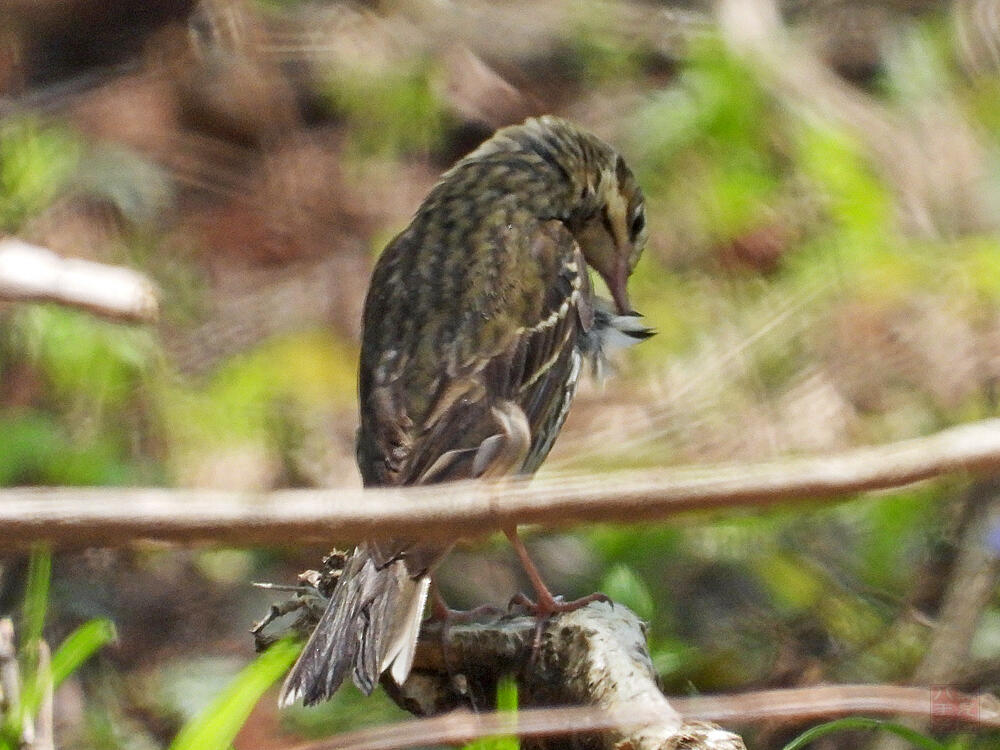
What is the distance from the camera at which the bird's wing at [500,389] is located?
2574 millimetres

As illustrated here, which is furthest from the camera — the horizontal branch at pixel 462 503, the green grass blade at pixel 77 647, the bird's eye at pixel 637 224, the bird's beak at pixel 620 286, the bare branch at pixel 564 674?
the bird's eye at pixel 637 224

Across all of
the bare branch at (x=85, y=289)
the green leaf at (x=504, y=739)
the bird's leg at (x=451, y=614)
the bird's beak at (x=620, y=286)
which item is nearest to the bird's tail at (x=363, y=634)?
the bird's leg at (x=451, y=614)

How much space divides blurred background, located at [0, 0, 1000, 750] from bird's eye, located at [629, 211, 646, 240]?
0.46 meters

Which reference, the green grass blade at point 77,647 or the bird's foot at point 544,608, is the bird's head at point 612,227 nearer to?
the bird's foot at point 544,608

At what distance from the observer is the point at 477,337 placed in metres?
2.80

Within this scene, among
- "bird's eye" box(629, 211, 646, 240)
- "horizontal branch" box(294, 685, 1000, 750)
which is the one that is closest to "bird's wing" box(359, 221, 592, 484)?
"bird's eye" box(629, 211, 646, 240)

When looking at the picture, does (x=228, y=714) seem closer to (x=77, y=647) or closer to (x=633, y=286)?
(x=77, y=647)

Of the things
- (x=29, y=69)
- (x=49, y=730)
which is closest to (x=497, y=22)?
(x=29, y=69)

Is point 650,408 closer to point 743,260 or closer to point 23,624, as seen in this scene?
point 743,260

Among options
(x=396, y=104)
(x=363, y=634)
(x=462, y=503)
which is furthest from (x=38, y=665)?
(x=396, y=104)

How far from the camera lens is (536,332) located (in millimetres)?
2871

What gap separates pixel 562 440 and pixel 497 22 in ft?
8.23

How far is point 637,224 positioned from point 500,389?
2.77 ft

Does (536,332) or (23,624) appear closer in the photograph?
(536,332)
